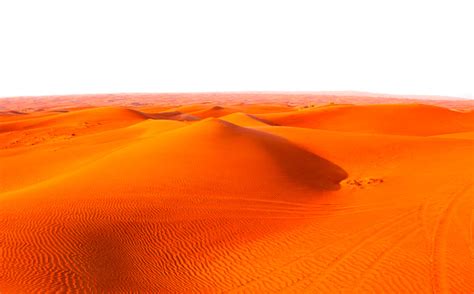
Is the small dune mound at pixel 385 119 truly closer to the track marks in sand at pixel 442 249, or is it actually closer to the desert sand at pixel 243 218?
the desert sand at pixel 243 218

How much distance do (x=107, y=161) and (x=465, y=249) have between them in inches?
534

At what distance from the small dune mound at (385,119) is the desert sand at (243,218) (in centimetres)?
1616

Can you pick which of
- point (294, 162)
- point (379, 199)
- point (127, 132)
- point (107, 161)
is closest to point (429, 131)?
point (294, 162)

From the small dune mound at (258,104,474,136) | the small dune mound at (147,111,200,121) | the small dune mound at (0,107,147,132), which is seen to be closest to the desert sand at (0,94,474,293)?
the small dune mound at (258,104,474,136)

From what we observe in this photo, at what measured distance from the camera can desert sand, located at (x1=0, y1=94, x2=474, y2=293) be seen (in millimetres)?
6680

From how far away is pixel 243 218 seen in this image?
32.3 feet

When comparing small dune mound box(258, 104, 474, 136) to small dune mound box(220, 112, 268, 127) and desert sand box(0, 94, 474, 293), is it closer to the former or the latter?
small dune mound box(220, 112, 268, 127)

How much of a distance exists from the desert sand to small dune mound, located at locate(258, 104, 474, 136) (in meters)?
16.2

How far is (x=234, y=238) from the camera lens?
8.73 meters

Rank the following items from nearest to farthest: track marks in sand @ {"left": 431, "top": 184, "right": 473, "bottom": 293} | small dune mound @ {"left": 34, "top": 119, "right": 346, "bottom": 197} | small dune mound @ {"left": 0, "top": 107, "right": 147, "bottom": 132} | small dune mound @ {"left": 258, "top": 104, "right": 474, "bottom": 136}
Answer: track marks in sand @ {"left": 431, "top": 184, "right": 473, "bottom": 293}, small dune mound @ {"left": 34, "top": 119, "right": 346, "bottom": 197}, small dune mound @ {"left": 258, "top": 104, "right": 474, "bottom": 136}, small dune mound @ {"left": 0, "top": 107, "right": 147, "bottom": 132}

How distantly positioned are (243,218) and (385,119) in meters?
31.8

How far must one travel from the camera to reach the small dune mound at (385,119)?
33781 millimetres

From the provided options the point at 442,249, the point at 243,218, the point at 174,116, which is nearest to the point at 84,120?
the point at 174,116

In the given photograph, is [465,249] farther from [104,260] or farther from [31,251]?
[31,251]
